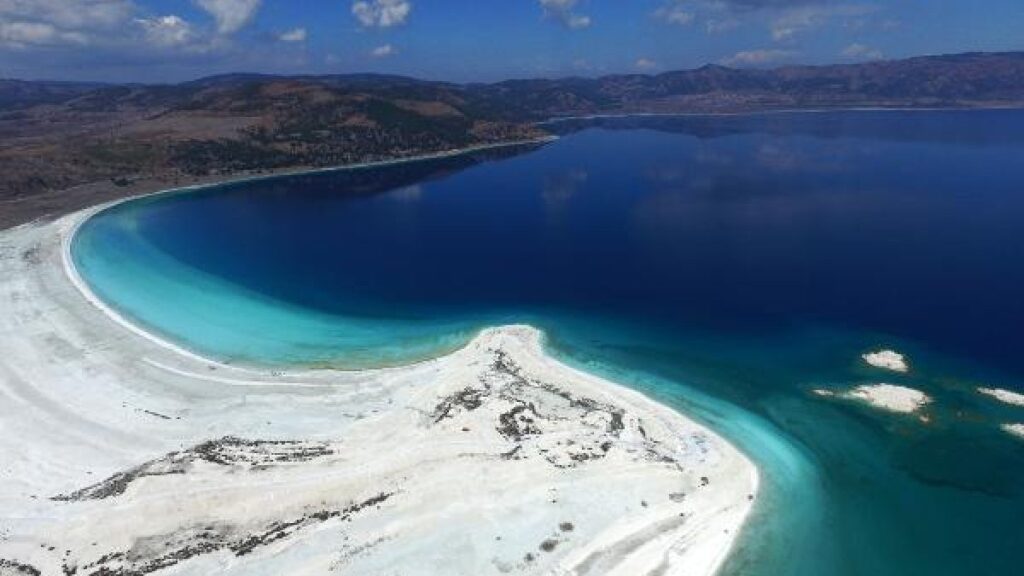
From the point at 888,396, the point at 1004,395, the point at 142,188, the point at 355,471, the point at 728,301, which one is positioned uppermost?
the point at 142,188

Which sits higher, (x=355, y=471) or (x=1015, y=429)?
(x=355, y=471)

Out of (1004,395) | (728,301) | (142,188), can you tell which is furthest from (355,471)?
(142,188)

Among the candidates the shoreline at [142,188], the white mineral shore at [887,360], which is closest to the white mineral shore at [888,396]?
the white mineral shore at [887,360]

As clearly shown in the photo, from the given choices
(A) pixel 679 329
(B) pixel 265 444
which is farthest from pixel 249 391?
(A) pixel 679 329

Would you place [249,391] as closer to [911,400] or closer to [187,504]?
[187,504]

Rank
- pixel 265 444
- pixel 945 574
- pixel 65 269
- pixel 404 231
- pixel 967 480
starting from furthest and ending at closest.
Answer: pixel 404 231 → pixel 65 269 → pixel 265 444 → pixel 967 480 → pixel 945 574

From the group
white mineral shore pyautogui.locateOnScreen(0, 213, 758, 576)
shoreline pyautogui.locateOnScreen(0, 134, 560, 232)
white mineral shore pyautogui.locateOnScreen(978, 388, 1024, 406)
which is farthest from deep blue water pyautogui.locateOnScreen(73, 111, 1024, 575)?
shoreline pyautogui.locateOnScreen(0, 134, 560, 232)

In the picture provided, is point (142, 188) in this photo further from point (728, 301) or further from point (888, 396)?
point (888, 396)
